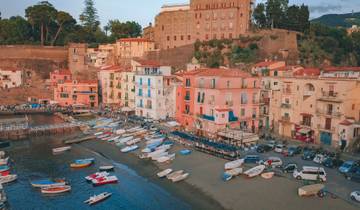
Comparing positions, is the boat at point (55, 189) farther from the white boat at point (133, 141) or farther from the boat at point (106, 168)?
the white boat at point (133, 141)

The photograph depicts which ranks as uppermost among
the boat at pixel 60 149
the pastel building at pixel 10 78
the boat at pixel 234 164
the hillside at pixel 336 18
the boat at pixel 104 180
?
the hillside at pixel 336 18

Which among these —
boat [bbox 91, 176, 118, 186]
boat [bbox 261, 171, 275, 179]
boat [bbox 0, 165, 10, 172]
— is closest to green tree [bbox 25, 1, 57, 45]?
boat [bbox 0, 165, 10, 172]

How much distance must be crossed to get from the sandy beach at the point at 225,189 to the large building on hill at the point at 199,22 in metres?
46.3

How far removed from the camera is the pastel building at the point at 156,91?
4919 cm

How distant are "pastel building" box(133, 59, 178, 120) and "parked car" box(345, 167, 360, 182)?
2665 cm

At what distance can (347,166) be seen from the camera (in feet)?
89.3

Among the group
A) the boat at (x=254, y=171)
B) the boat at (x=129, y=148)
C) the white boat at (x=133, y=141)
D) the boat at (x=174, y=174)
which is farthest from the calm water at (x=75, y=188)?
the boat at (x=254, y=171)

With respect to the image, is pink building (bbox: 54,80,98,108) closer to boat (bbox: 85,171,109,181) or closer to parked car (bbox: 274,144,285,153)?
boat (bbox: 85,171,109,181)

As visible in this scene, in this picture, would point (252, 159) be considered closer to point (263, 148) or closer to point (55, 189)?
point (263, 148)

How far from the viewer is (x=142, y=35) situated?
96.2m

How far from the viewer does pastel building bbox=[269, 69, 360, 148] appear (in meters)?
33.5

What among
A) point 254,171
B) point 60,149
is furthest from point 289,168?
point 60,149

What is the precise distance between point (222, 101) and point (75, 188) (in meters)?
18.1

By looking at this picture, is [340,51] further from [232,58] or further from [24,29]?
[24,29]
